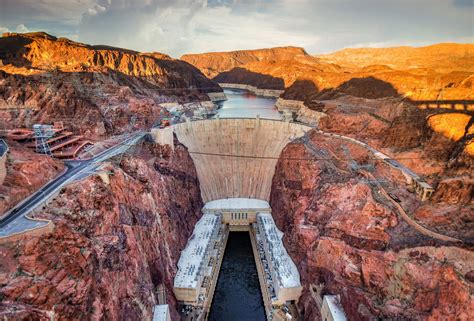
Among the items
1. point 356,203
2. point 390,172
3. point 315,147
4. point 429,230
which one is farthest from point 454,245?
point 315,147

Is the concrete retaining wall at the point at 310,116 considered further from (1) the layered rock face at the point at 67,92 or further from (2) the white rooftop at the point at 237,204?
(1) the layered rock face at the point at 67,92

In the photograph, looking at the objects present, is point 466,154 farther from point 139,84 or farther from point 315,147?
point 139,84

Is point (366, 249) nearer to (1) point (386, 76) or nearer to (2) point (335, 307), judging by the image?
(2) point (335, 307)

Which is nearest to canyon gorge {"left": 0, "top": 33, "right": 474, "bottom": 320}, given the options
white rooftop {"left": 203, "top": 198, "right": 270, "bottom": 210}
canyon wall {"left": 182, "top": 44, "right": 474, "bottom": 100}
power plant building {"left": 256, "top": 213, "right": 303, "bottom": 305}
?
canyon wall {"left": 182, "top": 44, "right": 474, "bottom": 100}

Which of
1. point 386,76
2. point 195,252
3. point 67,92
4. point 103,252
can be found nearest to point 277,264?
point 195,252

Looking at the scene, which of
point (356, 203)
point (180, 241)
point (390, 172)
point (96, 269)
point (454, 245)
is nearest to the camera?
point (96, 269)

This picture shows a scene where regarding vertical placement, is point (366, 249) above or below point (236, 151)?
below

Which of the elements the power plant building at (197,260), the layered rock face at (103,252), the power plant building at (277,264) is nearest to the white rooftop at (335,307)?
the power plant building at (277,264)
